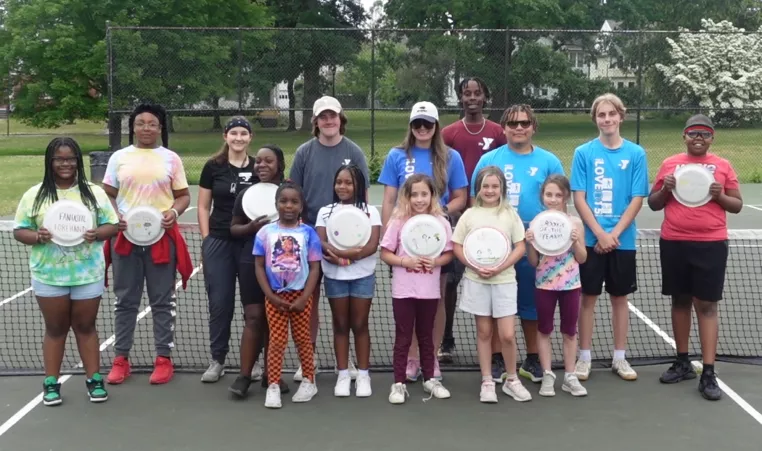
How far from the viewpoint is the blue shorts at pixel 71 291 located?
5.02 metres

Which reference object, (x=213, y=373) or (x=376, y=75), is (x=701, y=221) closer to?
(x=213, y=373)

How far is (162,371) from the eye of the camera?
18.5 feet

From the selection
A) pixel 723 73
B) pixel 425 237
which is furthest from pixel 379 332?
pixel 723 73

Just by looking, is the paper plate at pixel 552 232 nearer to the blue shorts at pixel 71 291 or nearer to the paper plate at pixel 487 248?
the paper plate at pixel 487 248

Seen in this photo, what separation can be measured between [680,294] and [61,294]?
3937 millimetres

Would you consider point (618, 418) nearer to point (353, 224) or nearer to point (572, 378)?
point (572, 378)

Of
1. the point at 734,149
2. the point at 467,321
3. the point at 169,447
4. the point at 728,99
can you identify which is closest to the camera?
the point at 169,447

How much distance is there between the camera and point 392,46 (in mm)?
19141

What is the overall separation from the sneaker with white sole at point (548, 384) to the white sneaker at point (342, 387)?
1.24 meters

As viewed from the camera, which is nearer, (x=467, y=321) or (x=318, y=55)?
(x=467, y=321)

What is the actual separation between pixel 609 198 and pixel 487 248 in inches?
37.8

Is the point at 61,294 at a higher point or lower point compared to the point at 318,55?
lower

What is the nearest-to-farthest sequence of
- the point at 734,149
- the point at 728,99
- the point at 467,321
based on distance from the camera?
1. the point at 467,321
2. the point at 734,149
3. the point at 728,99

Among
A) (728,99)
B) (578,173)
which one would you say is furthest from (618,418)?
(728,99)
